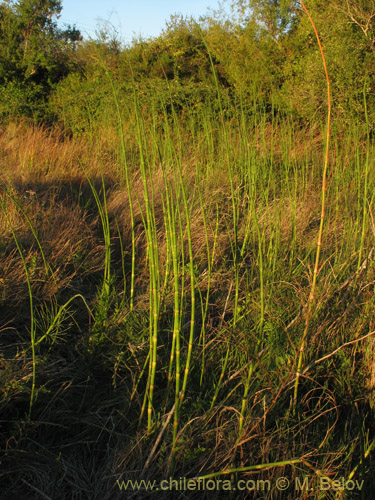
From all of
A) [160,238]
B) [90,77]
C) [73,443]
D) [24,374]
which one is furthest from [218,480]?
[90,77]

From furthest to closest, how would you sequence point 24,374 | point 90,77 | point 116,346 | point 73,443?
1. point 90,77
2. point 116,346
3. point 24,374
4. point 73,443

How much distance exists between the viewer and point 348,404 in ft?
4.90

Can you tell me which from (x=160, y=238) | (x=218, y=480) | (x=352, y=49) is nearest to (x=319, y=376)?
(x=218, y=480)

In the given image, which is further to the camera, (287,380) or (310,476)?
(287,380)

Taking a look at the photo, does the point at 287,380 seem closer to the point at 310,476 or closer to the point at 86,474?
the point at 310,476

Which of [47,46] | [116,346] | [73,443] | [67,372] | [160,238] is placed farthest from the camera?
[47,46]

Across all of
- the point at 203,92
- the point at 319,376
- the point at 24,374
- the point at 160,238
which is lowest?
the point at 319,376

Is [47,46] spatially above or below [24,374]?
above

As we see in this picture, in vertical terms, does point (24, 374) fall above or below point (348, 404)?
above

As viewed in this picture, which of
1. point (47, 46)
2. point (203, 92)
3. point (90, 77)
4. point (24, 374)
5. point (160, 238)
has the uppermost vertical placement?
point (47, 46)

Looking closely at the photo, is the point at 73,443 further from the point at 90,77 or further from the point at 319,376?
the point at 90,77

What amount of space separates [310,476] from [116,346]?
2.91 feet

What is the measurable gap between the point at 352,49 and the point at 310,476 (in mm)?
5894

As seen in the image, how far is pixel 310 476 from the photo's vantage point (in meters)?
1.20
